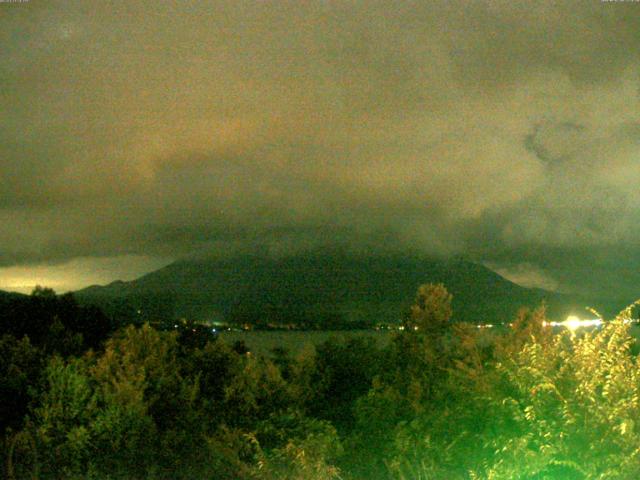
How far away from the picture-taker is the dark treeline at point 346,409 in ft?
20.4

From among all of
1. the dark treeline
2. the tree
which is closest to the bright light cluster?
the dark treeline

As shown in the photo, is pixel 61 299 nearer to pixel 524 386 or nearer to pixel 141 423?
pixel 141 423

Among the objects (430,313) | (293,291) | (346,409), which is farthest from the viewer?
(293,291)

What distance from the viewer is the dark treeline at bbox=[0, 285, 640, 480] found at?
6.22 meters

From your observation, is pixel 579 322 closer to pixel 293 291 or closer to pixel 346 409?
pixel 346 409

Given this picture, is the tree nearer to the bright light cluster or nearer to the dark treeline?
the dark treeline

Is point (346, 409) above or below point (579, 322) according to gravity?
below

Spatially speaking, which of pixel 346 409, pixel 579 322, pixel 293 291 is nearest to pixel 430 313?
pixel 346 409

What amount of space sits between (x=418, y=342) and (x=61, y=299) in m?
22.1

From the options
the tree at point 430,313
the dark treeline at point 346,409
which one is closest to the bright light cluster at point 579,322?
the dark treeline at point 346,409

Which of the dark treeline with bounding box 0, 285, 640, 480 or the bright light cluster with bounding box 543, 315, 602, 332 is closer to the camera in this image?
the dark treeline with bounding box 0, 285, 640, 480

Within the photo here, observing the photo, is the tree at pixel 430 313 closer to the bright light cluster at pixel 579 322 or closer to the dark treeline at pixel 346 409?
the dark treeline at pixel 346 409

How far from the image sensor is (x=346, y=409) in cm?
1586

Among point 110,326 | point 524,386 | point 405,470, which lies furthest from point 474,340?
point 110,326
